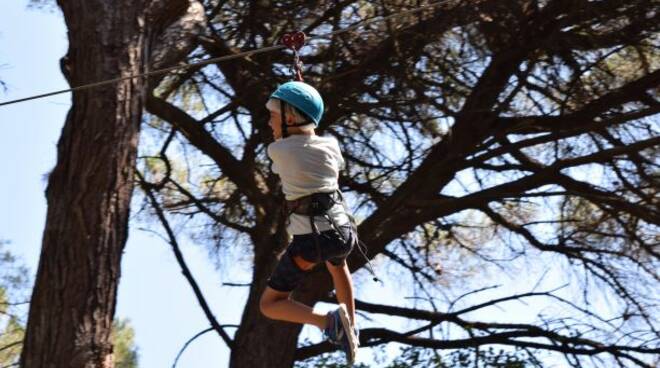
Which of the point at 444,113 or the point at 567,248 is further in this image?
the point at 567,248

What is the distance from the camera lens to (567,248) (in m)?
6.82

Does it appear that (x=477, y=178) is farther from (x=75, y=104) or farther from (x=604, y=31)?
(x=75, y=104)

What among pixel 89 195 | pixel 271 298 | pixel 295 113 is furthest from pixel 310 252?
pixel 89 195

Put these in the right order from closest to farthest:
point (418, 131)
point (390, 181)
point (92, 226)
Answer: point (92, 226), point (418, 131), point (390, 181)

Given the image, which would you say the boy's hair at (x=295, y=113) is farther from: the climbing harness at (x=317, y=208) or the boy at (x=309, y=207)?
the climbing harness at (x=317, y=208)

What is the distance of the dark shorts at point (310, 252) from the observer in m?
4.20

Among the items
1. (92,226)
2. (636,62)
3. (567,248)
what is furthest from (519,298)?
(92,226)

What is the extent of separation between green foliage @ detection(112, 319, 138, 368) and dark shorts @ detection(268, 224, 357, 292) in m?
3.97

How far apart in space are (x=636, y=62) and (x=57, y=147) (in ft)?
10.6

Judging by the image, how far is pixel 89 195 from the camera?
→ 15.7 feet

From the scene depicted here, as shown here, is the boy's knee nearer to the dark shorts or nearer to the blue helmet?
the dark shorts

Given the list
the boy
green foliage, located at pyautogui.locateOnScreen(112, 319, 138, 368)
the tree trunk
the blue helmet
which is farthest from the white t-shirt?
green foliage, located at pyautogui.locateOnScreen(112, 319, 138, 368)

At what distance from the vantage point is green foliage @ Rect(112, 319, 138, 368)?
845cm

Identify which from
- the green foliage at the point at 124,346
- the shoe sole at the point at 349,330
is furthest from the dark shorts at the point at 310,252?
the green foliage at the point at 124,346
